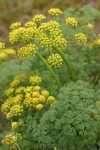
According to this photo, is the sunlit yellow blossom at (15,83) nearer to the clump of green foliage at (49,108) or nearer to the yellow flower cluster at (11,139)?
the clump of green foliage at (49,108)

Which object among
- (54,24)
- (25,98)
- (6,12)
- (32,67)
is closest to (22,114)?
(25,98)

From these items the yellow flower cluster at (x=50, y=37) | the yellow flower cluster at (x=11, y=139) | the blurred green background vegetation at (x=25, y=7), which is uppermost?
the blurred green background vegetation at (x=25, y=7)

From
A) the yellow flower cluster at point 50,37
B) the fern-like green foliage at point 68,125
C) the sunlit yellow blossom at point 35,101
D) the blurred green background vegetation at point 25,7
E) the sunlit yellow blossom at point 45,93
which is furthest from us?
the blurred green background vegetation at point 25,7

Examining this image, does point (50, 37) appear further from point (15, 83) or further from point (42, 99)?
point (15, 83)

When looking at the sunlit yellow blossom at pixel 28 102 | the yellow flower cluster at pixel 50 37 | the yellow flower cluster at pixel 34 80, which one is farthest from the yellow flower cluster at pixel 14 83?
the yellow flower cluster at pixel 50 37

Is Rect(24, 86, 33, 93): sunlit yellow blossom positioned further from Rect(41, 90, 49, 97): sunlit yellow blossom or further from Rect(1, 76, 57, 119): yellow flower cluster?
Rect(41, 90, 49, 97): sunlit yellow blossom

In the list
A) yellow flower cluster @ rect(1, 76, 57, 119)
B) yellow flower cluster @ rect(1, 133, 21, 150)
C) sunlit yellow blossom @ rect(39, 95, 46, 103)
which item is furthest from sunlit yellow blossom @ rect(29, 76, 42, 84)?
yellow flower cluster @ rect(1, 133, 21, 150)
